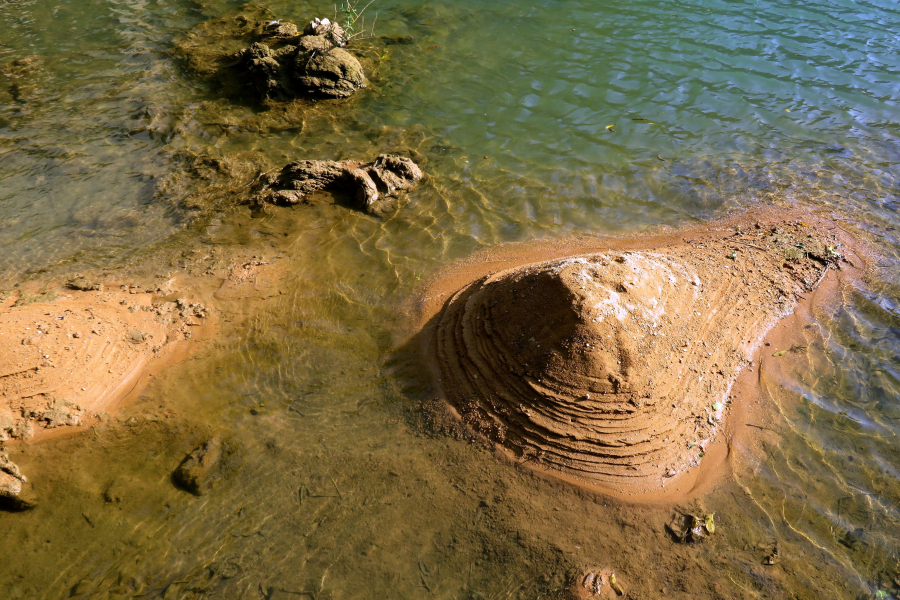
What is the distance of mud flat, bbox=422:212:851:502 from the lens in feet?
12.6

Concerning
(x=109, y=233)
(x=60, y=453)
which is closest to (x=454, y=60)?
(x=109, y=233)

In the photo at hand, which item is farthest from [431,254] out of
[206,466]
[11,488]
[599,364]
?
[11,488]

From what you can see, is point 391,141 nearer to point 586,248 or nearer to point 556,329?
point 586,248

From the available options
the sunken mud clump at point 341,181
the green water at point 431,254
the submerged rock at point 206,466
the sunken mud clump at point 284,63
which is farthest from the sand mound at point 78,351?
the sunken mud clump at point 284,63

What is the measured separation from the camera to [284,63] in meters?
8.13

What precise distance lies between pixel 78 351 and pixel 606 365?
15.0ft

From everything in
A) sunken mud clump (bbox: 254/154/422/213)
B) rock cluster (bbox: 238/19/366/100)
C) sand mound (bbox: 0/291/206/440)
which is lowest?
sand mound (bbox: 0/291/206/440)

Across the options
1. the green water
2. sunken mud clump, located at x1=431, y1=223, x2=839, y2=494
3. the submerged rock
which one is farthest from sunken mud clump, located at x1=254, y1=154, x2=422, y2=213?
the submerged rock

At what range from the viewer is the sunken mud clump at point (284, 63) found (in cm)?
795

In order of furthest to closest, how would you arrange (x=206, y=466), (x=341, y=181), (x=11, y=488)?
(x=341, y=181), (x=206, y=466), (x=11, y=488)

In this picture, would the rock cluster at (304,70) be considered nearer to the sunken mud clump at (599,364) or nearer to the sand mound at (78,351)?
the sand mound at (78,351)

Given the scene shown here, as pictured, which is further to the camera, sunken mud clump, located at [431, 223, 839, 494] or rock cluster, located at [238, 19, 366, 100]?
rock cluster, located at [238, 19, 366, 100]

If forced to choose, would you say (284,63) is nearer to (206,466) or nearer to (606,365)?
(206,466)

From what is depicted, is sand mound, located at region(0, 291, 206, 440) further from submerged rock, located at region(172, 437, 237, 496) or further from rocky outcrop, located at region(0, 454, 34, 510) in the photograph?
→ submerged rock, located at region(172, 437, 237, 496)
